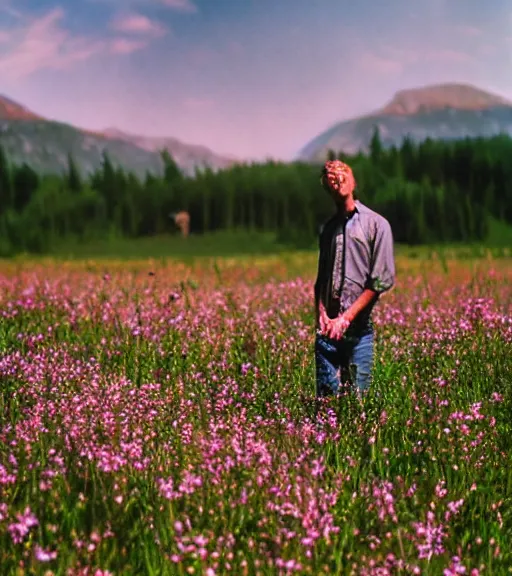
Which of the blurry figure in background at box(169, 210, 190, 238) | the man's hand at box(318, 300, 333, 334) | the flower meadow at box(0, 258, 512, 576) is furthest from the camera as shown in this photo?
the blurry figure in background at box(169, 210, 190, 238)

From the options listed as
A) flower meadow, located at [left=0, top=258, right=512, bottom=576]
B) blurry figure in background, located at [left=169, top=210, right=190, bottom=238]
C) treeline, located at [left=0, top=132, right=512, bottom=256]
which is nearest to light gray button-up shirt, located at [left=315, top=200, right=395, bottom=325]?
flower meadow, located at [left=0, top=258, right=512, bottom=576]

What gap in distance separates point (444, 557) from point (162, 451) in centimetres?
156

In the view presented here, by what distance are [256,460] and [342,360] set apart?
179 centimetres

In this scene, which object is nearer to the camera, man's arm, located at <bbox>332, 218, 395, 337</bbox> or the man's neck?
man's arm, located at <bbox>332, 218, 395, 337</bbox>

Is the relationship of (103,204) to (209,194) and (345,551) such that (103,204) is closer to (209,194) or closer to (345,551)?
(209,194)

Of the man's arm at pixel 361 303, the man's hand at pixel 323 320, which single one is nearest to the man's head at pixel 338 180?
the man's arm at pixel 361 303

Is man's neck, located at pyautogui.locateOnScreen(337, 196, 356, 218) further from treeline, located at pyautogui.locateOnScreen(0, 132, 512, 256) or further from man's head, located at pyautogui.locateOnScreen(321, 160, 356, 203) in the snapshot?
treeline, located at pyautogui.locateOnScreen(0, 132, 512, 256)

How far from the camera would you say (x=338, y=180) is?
5156 mm

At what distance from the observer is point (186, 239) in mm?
93625

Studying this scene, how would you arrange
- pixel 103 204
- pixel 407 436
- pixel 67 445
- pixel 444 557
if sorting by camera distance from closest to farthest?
1. pixel 444 557
2. pixel 67 445
3. pixel 407 436
4. pixel 103 204

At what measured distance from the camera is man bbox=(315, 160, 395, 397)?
16.9 feet

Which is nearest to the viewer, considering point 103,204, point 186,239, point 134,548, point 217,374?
point 134,548

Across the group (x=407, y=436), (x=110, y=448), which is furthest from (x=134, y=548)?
(x=407, y=436)

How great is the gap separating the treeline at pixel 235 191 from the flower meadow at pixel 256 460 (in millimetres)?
90807
